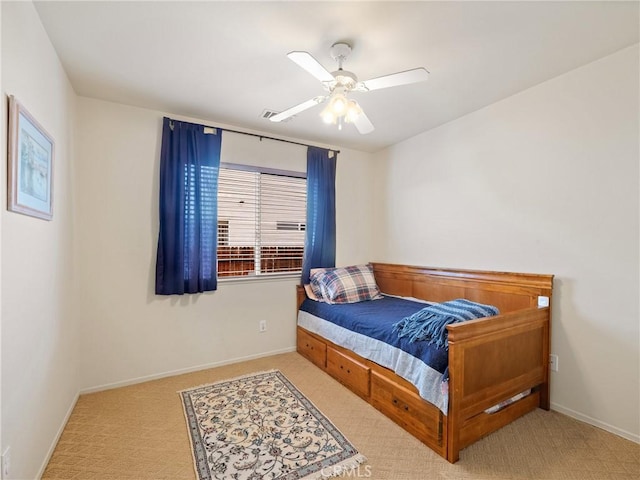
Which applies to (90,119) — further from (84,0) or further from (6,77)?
(6,77)

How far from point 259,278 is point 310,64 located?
2346 mm

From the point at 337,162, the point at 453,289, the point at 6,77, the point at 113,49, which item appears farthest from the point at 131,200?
the point at 453,289

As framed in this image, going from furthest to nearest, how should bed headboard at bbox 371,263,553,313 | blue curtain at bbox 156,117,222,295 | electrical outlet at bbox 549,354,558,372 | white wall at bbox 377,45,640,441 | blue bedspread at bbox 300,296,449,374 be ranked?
blue curtain at bbox 156,117,222,295
bed headboard at bbox 371,263,553,313
electrical outlet at bbox 549,354,558,372
white wall at bbox 377,45,640,441
blue bedspread at bbox 300,296,449,374

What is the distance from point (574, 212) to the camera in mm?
2318

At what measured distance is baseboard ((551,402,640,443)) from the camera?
2.04 metres

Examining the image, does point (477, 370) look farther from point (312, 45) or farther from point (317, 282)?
point (312, 45)

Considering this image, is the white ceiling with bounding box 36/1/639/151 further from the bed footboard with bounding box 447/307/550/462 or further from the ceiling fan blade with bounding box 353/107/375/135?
the bed footboard with bounding box 447/307/550/462

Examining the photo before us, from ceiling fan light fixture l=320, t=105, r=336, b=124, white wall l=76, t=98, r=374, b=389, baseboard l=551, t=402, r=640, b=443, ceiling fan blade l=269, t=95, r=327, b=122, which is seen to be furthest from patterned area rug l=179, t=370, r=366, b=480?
ceiling fan blade l=269, t=95, r=327, b=122

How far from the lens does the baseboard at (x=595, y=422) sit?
6.70ft

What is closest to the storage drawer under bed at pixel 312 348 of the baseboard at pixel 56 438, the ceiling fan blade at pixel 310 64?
the baseboard at pixel 56 438

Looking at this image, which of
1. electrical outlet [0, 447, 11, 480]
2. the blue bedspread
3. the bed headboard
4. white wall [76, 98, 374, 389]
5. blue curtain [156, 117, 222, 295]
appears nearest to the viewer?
electrical outlet [0, 447, 11, 480]

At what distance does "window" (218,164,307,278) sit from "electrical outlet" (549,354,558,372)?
8.24ft

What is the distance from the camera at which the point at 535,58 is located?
2.13 meters

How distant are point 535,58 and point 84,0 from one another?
2711mm
